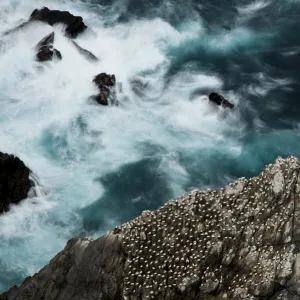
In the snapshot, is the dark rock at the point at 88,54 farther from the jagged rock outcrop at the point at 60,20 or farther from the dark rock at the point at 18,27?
the dark rock at the point at 18,27

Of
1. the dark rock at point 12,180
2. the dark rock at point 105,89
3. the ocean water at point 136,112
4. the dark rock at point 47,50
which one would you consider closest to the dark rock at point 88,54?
the ocean water at point 136,112

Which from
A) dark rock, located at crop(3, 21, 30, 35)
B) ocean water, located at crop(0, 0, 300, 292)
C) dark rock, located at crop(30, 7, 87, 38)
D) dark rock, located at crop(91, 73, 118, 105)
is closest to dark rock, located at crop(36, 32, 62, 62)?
ocean water, located at crop(0, 0, 300, 292)

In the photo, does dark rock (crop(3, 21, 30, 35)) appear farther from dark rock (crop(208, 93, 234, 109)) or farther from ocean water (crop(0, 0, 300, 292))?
dark rock (crop(208, 93, 234, 109))

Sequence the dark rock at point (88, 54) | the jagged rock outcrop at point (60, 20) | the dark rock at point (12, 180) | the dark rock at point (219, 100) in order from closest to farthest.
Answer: the dark rock at point (12, 180) → the dark rock at point (219, 100) → the dark rock at point (88, 54) → the jagged rock outcrop at point (60, 20)

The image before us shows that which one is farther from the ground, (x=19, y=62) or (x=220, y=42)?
(x=220, y=42)

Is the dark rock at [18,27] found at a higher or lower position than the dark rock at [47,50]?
higher

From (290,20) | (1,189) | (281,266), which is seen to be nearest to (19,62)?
(1,189)

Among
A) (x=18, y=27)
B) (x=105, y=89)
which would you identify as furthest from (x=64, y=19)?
(x=105, y=89)

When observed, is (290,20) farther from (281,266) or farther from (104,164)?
(281,266)
